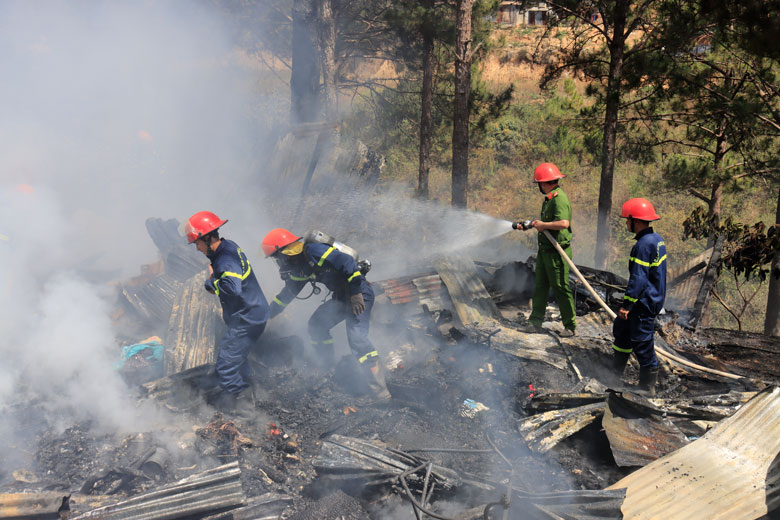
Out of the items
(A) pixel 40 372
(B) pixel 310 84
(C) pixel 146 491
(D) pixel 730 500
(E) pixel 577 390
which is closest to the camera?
(D) pixel 730 500

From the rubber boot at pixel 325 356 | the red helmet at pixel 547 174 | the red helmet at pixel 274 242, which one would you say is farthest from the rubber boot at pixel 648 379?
the red helmet at pixel 274 242

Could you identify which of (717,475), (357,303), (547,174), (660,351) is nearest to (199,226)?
(357,303)

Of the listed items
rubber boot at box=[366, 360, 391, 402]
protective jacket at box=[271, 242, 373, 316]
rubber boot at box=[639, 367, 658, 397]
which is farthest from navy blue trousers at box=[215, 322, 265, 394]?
rubber boot at box=[639, 367, 658, 397]

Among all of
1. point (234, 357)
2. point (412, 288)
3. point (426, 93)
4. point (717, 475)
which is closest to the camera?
point (717, 475)

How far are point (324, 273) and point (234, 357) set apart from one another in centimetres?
114

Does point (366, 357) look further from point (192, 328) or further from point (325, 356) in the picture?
point (192, 328)

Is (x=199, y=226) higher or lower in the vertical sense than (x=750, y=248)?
higher

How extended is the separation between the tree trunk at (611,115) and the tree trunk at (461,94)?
249cm

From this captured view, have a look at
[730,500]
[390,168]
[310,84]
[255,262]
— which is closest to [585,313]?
[730,500]

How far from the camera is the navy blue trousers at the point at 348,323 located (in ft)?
15.6

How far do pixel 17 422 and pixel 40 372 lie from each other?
0.69 meters

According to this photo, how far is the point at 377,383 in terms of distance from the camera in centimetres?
481

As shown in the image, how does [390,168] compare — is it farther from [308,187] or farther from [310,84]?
[308,187]

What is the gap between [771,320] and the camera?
289 inches
